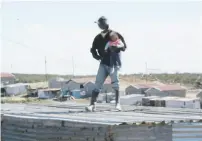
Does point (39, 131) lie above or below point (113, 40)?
below

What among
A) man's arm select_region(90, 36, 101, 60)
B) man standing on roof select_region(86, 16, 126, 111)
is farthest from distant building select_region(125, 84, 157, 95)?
man's arm select_region(90, 36, 101, 60)

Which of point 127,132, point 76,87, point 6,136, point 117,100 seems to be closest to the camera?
point 127,132

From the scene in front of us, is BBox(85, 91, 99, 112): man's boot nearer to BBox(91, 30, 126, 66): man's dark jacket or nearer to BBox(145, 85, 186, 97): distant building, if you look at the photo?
BBox(91, 30, 126, 66): man's dark jacket

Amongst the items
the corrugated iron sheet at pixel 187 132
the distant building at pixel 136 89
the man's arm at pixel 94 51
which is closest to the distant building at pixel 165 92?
the distant building at pixel 136 89

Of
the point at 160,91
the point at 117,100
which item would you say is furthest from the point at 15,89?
the point at 117,100

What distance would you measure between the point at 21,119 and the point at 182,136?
81.9 inches

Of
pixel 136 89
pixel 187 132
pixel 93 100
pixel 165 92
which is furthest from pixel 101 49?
pixel 136 89

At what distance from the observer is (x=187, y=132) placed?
582 cm

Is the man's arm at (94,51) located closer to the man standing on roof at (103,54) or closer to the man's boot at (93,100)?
the man standing on roof at (103,54)

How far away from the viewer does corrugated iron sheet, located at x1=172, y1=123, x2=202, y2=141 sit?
5.75 meters

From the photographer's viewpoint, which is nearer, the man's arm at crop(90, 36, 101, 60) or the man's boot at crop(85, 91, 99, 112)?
the man's arm at crop(90, 36, 101, 60)

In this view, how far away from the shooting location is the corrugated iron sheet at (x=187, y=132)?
5746 mm

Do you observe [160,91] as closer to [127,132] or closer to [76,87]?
[76,87]

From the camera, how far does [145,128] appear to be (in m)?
5.56
